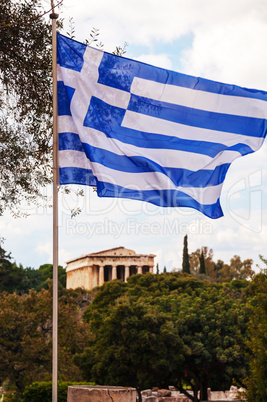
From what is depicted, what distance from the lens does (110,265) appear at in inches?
3784

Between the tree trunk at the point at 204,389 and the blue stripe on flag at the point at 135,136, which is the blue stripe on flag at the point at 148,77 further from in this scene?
the tree trunk at the point at 204,389

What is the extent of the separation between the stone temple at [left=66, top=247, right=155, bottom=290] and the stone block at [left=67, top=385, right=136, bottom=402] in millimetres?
86967

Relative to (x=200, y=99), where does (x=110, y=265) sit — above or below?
above

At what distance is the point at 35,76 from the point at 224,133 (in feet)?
10.8

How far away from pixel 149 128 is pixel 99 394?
3.48 metres

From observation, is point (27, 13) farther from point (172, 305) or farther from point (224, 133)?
point (172, 305)

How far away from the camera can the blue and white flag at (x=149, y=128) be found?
7219 millimetres

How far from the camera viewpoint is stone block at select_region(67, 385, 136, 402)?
6.80m

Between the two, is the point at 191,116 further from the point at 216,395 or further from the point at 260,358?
the point at 216,395

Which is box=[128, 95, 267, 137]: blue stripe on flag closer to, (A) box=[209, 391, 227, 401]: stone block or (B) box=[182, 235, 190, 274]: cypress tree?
(A) box=[209, 391, 227, 401]: stone block

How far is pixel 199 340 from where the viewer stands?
25.9 meters

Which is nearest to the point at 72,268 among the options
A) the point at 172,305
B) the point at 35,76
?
the point at 172,305

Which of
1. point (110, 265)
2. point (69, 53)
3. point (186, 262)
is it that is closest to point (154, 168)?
point (69, 53)

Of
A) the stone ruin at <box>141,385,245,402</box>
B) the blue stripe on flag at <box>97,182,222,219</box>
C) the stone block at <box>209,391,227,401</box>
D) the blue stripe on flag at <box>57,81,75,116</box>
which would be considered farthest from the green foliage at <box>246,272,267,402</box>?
the stone block at <box>209,391,227,401</box>
